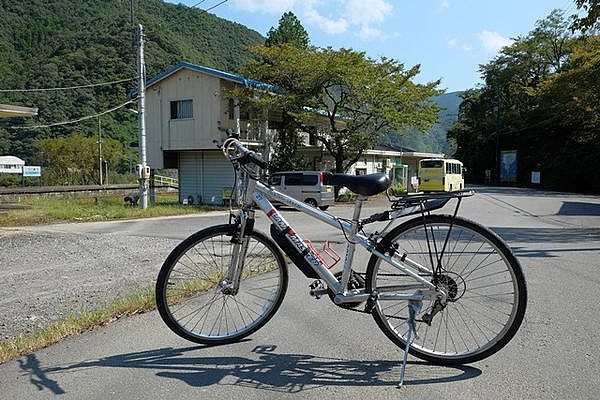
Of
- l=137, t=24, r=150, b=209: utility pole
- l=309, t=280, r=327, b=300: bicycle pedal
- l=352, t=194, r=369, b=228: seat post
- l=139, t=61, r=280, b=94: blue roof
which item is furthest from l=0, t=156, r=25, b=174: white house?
l=352, t=194, r=369, b=228: seat post

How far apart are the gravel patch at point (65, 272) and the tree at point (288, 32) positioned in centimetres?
3035

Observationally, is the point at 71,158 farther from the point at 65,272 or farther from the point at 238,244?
the point at 238,244

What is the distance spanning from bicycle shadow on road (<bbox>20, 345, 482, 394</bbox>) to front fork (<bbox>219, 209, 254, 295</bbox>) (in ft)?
1.66

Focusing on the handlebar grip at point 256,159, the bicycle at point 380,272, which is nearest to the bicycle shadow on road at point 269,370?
the bicycle at point 380,272

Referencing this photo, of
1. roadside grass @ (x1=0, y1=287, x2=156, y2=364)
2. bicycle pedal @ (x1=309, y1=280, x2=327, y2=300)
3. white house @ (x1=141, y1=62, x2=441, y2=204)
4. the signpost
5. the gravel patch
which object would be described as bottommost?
the gravel patch

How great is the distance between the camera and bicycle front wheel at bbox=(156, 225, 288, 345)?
3.60 metres

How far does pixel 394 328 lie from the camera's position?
344cm

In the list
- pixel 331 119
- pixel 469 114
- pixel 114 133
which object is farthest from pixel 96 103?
pixel 469 114

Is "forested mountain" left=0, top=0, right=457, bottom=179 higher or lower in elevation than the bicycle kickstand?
higher

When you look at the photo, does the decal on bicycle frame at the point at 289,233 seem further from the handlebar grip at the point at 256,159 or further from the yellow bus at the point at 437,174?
the yellow bus at the point at 437,174

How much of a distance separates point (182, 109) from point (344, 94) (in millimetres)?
8791

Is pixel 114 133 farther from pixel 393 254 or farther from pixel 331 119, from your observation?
pixel 393 254

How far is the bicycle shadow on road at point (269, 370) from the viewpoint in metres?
3.01

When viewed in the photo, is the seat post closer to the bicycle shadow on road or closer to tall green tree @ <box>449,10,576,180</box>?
the bicycle shadow on road
